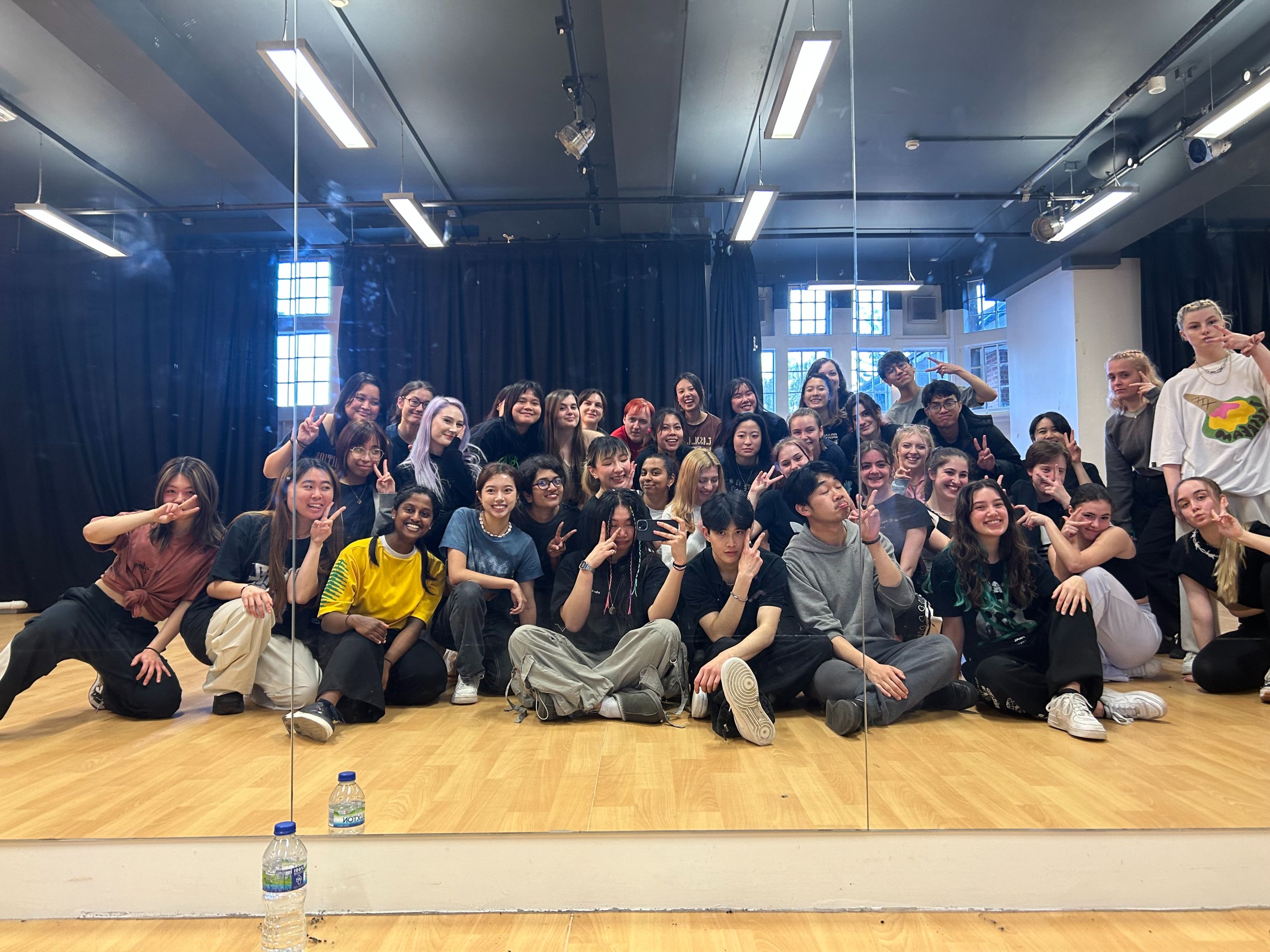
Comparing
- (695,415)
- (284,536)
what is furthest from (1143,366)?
(284,536)

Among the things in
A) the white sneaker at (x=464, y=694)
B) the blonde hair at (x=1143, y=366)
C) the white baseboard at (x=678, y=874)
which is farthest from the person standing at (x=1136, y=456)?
the white sneaker at (x=464, y=694)

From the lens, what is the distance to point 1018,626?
8.48 ft

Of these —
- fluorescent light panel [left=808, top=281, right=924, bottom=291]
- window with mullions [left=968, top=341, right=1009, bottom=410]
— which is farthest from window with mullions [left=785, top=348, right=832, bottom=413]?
window with mullions [left=968, top=341, right=1009, bottom=410]

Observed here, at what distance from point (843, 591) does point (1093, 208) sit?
138cm

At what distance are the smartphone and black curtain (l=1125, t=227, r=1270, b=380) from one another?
Result: 4.99 ft

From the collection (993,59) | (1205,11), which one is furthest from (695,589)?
(1205,11)

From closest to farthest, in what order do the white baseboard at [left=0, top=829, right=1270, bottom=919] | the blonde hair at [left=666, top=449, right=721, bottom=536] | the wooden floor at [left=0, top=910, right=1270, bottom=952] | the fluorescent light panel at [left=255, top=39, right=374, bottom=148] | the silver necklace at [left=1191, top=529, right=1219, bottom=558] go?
the wooden floor at [left=0, top=910, right=1270, bottom=952]
the white baseboard at [left=0, top=829, right=1270, bottom=919]
the fluorescent light panel at [left=255, top=39, right=374, bottom=148]
the blonde hair at [left=666, top=449, right=721, bottom=536]
the silver necklace at [left=1191, top=529, right=1219, bottom=558]

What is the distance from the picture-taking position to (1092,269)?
89.9 inches

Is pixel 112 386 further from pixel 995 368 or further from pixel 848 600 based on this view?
pixel 995 368

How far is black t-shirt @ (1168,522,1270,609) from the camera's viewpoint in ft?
7.58

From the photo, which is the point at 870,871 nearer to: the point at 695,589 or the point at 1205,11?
the point at 695,589

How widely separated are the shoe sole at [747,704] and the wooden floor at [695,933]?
484mm

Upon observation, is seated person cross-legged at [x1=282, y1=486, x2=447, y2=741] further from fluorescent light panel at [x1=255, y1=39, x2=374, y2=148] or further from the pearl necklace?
fluorescent light panel at [x1=255, y1=39, x2=374, y2=148]

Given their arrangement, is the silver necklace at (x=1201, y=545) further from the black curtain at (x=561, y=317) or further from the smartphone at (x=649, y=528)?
the smartphone at (x=649, y=528)
